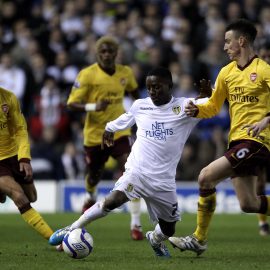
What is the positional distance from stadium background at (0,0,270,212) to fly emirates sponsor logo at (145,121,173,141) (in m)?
8.26

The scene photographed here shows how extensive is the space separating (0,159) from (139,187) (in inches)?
77.1

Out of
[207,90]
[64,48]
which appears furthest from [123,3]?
[207,90]

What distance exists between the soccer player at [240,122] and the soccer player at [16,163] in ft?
5.51

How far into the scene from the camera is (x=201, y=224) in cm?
997

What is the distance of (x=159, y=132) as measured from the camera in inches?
384

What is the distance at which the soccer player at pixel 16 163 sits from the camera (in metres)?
10.4

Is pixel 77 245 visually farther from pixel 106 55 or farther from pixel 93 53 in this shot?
pixel 93 53

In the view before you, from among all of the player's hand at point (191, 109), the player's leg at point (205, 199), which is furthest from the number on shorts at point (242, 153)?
the player's hand at point (191, 109)

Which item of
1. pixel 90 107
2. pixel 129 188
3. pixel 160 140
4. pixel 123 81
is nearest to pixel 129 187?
pixel 129 188

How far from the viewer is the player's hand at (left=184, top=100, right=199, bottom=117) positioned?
383 inches

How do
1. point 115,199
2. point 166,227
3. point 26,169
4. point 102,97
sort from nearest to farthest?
point 115,199, point 166,227, point 26,169, point 102,97

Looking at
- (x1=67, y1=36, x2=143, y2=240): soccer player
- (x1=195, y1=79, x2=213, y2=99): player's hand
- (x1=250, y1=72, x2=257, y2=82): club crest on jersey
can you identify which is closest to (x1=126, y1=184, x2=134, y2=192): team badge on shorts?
(x1=195, y1=79, x2=213, y2=99): player's hand

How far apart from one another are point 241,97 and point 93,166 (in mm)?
4390

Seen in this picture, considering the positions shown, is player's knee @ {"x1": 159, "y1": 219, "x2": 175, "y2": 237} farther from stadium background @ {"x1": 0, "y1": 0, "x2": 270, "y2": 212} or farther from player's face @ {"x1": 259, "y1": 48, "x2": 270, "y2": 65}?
→ stadium background @ {"x1": 0, "y1": 0, "x2": 270, "y2": 212}
